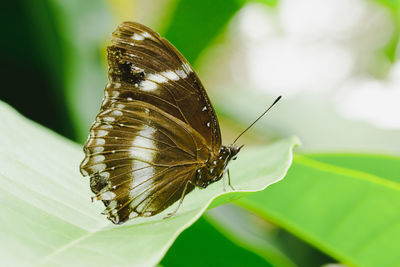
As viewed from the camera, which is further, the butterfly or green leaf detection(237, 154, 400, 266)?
the butterfly

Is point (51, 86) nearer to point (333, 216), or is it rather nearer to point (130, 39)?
point (130, 39)

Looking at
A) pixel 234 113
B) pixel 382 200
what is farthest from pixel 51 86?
pixel 382 200

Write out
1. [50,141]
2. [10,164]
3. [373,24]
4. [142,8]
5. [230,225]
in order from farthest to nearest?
1. [373,24]
2. [142,8]
3. [230,225]
4. [50,141]
5. [10,164]

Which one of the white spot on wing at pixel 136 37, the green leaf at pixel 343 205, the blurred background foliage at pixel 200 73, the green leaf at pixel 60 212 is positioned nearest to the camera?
the green leaf at pixel 60 212

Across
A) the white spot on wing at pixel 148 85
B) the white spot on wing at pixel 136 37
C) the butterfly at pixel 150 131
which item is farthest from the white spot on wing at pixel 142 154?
the white spot on wing at pixel 136 37

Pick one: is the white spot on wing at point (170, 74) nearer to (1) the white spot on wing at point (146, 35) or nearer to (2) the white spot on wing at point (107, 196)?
(1) the white spot on wing at point (146, 35)

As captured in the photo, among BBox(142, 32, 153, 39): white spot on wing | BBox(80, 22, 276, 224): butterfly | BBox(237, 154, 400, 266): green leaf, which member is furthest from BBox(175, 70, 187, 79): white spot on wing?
BBox(237, 154, 400, 266): green leaf

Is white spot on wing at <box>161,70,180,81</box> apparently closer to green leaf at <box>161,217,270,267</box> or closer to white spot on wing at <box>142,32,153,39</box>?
white spot on wing at <box>142,32,153,39</box>
